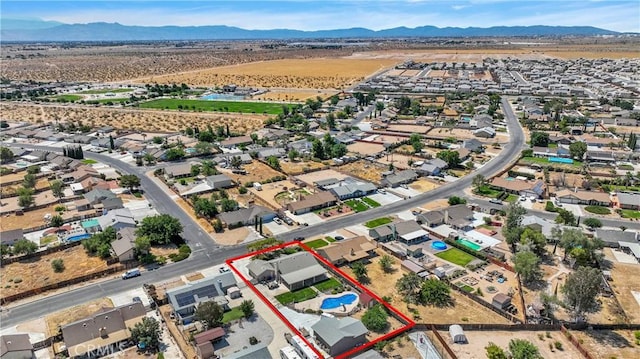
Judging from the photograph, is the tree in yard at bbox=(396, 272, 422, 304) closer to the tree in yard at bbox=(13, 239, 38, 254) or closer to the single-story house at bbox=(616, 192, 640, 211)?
the single-story house at bbox=(616, 192, 640, 211)

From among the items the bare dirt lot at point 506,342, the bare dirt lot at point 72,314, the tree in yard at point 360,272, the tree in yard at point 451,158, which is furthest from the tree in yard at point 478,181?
the bare dirt lot at point 72,314

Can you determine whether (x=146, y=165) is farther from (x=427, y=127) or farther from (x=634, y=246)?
(x=634, y=246)

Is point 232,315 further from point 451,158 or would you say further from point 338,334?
point 451,158

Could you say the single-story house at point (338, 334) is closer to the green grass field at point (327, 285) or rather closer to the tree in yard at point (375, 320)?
the tree in yard at point (375, 320)


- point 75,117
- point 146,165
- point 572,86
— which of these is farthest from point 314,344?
point 572,86

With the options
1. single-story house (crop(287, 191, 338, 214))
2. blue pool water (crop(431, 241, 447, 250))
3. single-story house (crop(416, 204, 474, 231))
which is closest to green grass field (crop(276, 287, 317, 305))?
blue pool water (crop(431, 241, 447, 250))
